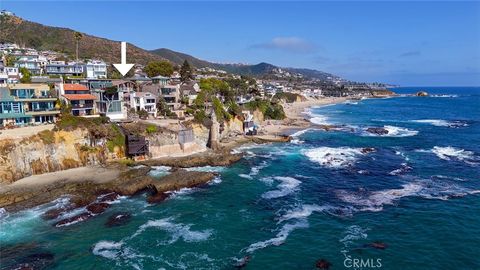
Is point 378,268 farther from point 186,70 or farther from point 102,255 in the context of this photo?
point 186,70

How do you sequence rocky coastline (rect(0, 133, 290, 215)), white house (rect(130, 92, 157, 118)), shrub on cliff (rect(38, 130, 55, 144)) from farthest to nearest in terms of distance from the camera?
white house (rect(130, 92, 157, 118)) < shrub on cliff (rect(38, 130, 55, 144)) < rocky coastline (rect(0, 133, 290, 215))

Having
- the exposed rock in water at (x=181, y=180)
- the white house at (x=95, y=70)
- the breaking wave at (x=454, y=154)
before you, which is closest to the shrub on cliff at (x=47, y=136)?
the exposed rock in water at (x=181, y=180)

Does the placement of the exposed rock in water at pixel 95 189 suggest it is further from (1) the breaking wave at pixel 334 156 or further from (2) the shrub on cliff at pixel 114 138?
(1) the breaking wave at pixel 334 156

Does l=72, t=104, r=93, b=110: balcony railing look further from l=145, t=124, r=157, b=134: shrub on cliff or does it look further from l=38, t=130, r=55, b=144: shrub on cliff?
l=145, t=124, r=157, b=134: shrub on cliff

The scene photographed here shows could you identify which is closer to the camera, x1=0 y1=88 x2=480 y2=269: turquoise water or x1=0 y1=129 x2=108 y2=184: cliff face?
x1=0 y1=88 x2=480 y2=269: turquoise water

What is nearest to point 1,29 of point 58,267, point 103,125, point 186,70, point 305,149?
point 186,70

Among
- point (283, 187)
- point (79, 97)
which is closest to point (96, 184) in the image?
point (79, 97)

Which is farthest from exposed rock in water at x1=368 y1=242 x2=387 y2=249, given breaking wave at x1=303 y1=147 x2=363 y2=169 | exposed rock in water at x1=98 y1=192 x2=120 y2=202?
exposed rock in water at x1=98 y1=192 x2=120 y2=202
